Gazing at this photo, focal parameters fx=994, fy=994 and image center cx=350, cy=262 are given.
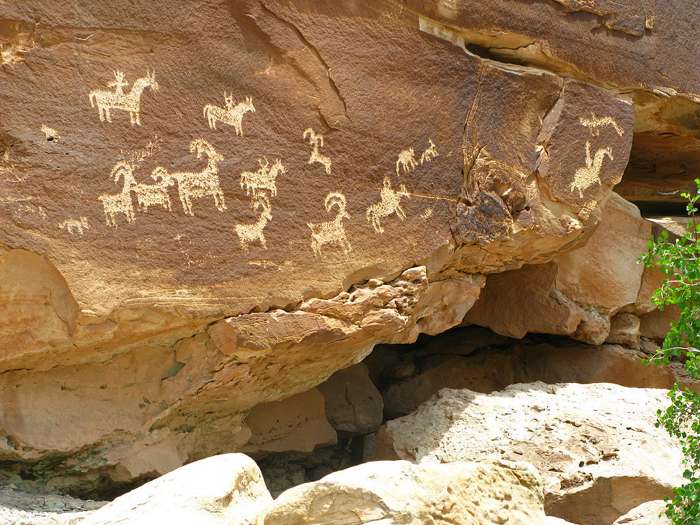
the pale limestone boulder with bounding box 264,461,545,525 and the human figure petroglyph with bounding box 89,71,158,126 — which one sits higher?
the human figure petroglyph with bounding box 89,71,158,126

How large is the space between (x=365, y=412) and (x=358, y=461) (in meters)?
0.33

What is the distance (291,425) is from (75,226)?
62.9 inches

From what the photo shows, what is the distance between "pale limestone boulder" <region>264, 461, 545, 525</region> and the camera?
2.24 metres

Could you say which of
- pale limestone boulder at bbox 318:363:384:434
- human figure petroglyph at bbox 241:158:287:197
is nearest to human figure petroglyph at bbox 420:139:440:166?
human figure petroglyph at bbox 241:158:287:197

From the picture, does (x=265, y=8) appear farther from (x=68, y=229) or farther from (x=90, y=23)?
(x=68, y=229)

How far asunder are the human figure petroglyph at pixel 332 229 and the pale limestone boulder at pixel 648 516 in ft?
4.67

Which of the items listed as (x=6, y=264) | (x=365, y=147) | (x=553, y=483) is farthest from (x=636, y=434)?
(x=6, y=264)

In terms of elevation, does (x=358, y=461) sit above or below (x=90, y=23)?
below

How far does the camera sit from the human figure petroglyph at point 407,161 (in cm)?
403

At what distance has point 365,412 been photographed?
490 cm

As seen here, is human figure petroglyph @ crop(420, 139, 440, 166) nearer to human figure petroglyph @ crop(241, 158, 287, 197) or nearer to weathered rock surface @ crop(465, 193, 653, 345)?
human figure petroglyph @ crop(241, 158, 287, 197)

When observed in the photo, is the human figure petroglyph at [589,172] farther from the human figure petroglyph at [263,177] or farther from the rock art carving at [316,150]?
the human figure petroglyph at [263,177]

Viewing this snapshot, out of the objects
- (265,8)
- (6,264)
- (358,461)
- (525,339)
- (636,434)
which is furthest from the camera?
(525,339)

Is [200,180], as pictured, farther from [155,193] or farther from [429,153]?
[429,153]
